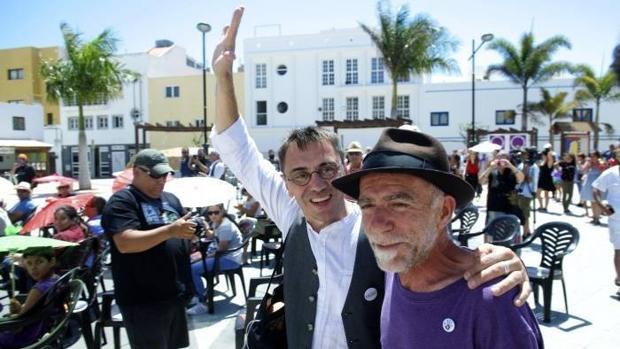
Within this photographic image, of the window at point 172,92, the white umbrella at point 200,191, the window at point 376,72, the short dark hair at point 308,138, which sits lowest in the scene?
the white umbrella at point 200,191

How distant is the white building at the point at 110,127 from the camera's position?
42594 millimetres

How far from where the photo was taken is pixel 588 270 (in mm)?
7656

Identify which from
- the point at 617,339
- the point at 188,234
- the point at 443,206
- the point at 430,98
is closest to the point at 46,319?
the point at 188,234

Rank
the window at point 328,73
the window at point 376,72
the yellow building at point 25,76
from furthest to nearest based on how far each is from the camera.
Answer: the yellow building at point 25,76 → the window at point 328,73 → the window at point 376,72

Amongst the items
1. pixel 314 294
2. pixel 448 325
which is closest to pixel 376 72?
pixel 314 294

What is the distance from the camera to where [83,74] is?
21781mm

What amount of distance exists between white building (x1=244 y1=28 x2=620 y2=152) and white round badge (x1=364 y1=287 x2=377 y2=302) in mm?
35082

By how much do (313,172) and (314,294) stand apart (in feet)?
1.71

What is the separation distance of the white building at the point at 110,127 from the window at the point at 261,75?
1025 cm

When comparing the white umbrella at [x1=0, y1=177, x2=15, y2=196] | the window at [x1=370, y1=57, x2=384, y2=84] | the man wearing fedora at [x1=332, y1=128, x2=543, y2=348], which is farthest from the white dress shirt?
the window at [x1=370, y1=57, x2=384, y2=84]

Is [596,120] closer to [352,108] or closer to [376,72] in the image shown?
[376,72]

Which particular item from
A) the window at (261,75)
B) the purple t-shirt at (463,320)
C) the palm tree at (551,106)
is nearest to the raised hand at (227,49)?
the purple t-shirt at (463,320)

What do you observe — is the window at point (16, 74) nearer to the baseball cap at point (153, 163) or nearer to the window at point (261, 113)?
the window at point (261, 113)

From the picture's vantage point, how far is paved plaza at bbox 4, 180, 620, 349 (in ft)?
16.1
